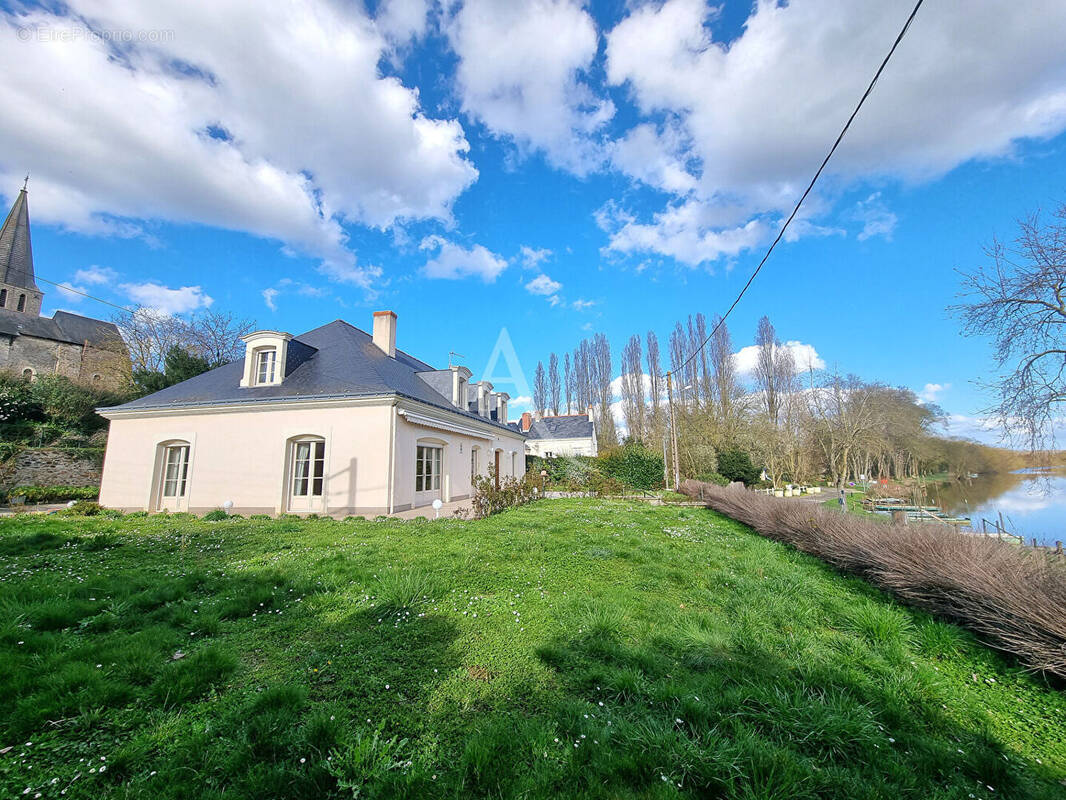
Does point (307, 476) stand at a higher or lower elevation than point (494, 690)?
higher

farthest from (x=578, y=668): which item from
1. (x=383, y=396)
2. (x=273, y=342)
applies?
(x=273, y=342)

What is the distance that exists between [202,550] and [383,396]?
5.44 m

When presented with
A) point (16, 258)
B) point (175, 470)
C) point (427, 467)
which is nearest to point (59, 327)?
point (16, 258)

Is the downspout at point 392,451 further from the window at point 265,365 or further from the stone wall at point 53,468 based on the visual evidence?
the stone wall at point 53,468

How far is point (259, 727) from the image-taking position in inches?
88.4

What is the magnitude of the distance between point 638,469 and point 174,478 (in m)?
19.4

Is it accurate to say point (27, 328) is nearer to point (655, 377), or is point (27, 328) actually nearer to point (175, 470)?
point (175, 470)

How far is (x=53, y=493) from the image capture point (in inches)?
530

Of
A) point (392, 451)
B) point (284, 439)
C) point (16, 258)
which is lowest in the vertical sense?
point (392, 451)

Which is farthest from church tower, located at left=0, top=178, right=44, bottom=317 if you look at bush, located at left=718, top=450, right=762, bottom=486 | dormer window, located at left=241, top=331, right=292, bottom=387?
bush, located at left=718, top=450, right=762, bottom=486

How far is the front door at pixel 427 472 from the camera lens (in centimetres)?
1291

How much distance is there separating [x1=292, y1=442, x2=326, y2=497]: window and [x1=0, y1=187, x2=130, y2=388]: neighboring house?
82.5 feet

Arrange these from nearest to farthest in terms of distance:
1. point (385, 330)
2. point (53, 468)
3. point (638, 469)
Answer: point (53, 468), point (385, 330), point (638, 469)

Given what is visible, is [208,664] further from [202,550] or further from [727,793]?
[202,550]
